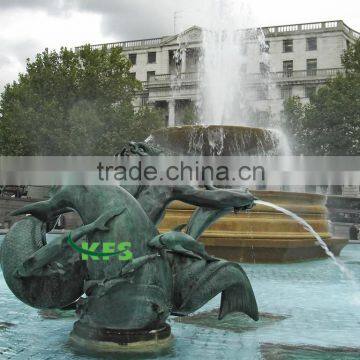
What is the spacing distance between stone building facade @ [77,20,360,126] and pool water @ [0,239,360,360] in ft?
134

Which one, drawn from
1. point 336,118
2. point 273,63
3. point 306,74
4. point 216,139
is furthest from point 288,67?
point 216,139

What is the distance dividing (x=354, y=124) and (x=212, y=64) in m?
10.7

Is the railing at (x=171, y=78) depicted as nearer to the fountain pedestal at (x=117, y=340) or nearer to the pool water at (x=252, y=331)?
the pool water at (x=252, y=331)

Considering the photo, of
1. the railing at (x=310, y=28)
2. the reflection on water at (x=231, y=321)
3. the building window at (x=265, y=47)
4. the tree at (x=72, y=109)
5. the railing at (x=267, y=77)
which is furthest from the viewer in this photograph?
the building window at (x=265, y=47)

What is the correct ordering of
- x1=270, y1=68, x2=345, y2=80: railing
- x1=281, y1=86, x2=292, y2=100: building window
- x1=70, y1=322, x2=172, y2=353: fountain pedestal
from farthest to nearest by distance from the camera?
1. x1=281, y1=86, x2=292, y2=100: building window
2. x1=270, y1=68, x2=345, y2=80: railing
3. x1=70, y1=322, x2=172, y2=353: fountain pedestal

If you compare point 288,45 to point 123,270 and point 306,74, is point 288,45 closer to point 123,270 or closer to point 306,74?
point 306,74

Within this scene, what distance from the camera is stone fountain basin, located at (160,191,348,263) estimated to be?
33.0 feet

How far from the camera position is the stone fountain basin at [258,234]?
10047 mm

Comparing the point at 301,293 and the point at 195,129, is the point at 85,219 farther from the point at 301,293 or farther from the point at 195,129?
the point at 195,129

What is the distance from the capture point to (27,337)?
4363 mm

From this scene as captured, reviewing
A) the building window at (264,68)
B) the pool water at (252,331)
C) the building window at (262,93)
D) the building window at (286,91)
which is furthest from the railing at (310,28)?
the pool water at (252,331)

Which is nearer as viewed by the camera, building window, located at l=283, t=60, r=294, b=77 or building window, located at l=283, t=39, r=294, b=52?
building window, located at l=283, t=60, r=294, b=77

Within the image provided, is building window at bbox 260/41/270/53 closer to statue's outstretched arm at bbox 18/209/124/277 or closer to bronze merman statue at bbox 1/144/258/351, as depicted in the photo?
bronze merman statue at bbox 1/144/258/351

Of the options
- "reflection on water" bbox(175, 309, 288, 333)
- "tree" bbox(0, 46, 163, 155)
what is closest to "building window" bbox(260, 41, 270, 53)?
"tree" bbox(0, 46, 163, 155)
